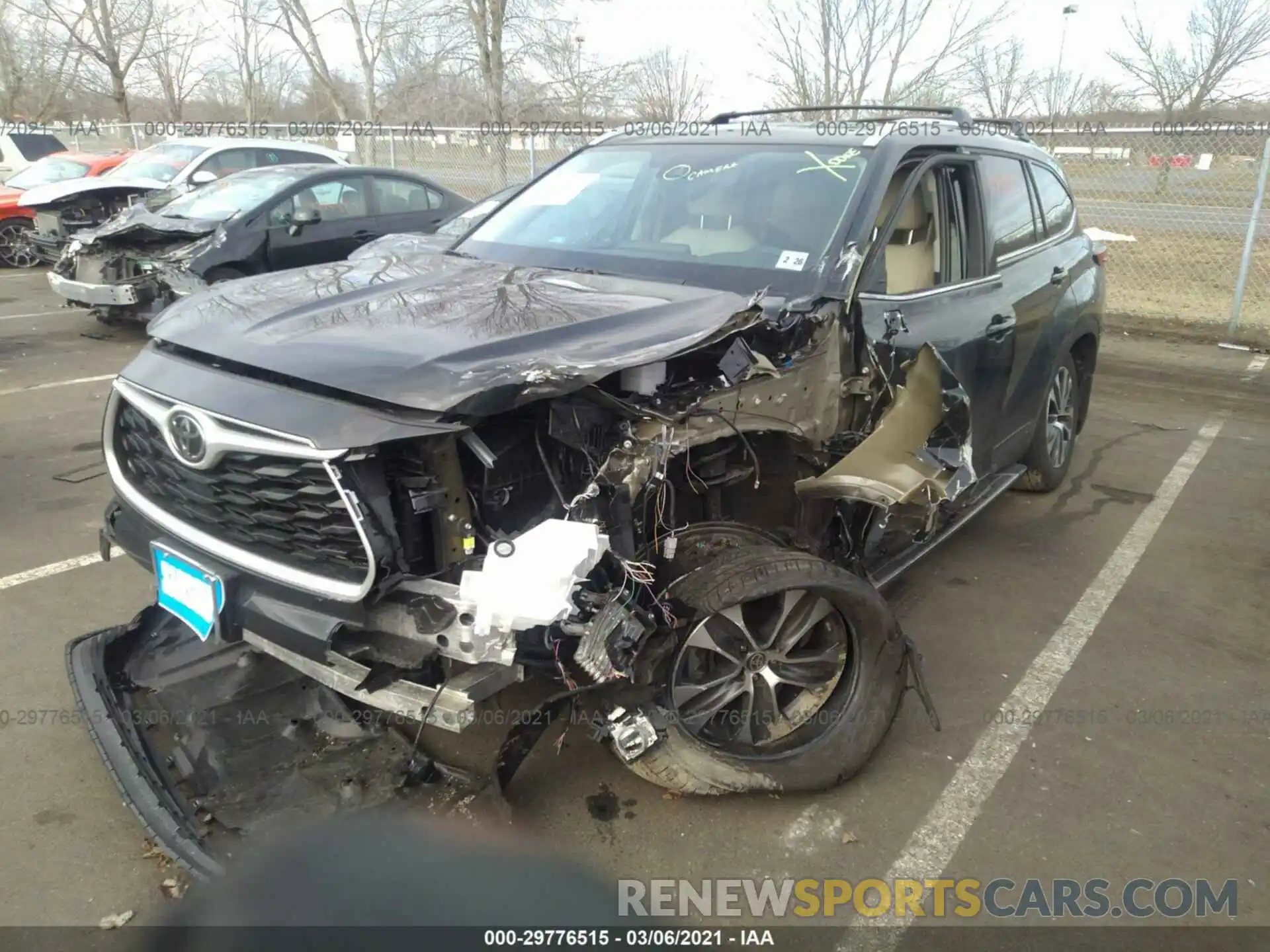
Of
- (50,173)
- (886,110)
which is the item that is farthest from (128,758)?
(50,173)

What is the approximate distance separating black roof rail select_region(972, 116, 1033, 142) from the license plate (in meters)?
4.37

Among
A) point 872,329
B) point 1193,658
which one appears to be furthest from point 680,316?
point 1193,658

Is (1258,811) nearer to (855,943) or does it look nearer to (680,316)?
(855,943)

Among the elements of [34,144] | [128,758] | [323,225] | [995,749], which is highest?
[34,144]

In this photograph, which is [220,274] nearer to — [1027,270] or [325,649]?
[1027,270]

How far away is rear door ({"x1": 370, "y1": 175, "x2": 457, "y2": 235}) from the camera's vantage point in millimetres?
9438

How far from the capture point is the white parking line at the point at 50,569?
4.01 metres

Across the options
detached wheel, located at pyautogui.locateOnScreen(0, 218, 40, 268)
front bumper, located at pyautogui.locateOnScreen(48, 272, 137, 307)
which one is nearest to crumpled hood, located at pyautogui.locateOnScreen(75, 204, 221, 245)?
front bumper, located at pyautogui.locateOnScreen(48, 272, 137, 307)

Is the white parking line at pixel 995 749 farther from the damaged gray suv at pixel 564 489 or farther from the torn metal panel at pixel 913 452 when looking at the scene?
the torn metal panel at pixel 913 452

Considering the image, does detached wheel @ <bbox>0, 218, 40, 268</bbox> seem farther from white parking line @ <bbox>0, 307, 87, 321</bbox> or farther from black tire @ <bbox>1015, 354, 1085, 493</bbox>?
black tire @ <bbox>1015, 354, 1085, 493</bbox>

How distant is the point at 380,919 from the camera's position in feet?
7.51

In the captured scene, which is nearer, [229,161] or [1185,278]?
[229,161]

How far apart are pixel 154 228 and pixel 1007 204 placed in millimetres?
7284

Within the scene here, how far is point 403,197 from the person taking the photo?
972 cm
